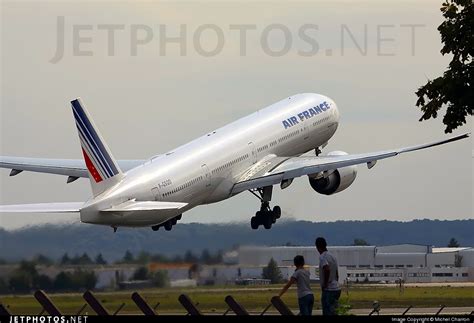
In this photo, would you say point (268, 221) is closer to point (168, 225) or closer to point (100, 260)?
point (168, 225)

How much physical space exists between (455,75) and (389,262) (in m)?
15.8

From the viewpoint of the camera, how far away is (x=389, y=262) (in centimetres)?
7869

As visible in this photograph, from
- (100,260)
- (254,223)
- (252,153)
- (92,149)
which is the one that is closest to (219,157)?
(252,153)

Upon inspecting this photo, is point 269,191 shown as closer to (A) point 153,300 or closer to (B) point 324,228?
(B) point 324,228

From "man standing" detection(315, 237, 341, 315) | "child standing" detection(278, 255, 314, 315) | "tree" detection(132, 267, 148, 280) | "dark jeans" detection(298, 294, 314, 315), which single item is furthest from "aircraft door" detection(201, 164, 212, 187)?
"dark jeans" detection(298, 294, 314, 315)

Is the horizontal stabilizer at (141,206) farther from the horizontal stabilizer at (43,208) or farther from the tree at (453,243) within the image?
the tree at (453,243)

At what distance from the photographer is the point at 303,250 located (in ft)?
251

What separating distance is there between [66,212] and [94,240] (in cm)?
245

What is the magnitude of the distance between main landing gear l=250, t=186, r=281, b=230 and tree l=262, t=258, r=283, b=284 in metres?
11.2

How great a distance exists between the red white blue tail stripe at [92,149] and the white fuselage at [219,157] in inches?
42.5

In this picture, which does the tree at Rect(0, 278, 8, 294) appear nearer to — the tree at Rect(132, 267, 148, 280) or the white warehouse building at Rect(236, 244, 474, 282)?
the tree at Rect(132, 267, 148, 280)

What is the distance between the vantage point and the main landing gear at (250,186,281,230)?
83.4 meters

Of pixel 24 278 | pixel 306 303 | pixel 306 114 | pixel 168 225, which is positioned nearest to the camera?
pixel 306 303

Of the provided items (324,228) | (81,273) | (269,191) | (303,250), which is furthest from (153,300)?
(269,191)
